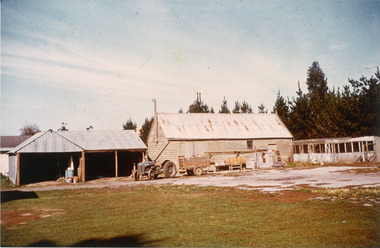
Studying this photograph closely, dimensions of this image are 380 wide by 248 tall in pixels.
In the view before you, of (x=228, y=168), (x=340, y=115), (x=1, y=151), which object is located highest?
(x=340, y=115)

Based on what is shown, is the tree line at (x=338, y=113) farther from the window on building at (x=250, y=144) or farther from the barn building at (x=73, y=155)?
the barn building at (x=73, y=155)

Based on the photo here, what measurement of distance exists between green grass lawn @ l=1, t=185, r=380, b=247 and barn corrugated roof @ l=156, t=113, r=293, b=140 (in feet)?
70.0

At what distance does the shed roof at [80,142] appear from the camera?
25.3m

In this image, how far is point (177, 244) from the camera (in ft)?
20.9

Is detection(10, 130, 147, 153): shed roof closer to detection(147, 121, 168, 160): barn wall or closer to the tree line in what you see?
detection(147, 121, 168, 160): barn wall

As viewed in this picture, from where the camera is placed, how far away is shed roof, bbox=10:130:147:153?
82.9 ft

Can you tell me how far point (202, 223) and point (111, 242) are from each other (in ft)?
8.60

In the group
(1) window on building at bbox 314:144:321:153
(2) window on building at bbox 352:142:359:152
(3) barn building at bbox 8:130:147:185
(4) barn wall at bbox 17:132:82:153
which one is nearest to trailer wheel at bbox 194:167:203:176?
(3) barn building at bbox 8:130:147:185

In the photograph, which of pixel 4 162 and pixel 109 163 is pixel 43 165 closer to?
pixel 109 163

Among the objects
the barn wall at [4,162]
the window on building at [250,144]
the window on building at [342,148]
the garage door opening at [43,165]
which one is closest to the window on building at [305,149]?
the window on building at [342,148]

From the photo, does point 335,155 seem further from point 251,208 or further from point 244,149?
point 251,208

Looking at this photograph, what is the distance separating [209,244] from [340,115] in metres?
38.2

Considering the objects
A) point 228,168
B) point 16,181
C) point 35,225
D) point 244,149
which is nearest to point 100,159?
point 16,181

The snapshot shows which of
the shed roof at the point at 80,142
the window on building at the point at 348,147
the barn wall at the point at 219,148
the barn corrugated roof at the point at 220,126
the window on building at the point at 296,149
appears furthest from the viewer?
the window on building at the point at 296,149
